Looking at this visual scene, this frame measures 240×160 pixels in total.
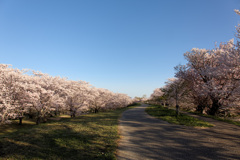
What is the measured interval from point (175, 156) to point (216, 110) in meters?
19.4

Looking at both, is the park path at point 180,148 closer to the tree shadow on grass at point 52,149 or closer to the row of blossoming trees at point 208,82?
the tree shadow on grass at point 52,149

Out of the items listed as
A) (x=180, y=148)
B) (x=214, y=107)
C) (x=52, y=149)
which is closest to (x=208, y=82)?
(x=214, y=107)

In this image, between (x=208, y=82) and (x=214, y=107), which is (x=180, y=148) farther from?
(x=214, y=107)

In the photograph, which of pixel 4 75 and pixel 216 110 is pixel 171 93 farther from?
pixel 4 75

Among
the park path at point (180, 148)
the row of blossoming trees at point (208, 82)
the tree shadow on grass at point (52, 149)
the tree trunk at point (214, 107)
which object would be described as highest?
the row of blossoming trees at point (208, 82)

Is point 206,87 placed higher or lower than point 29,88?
higher

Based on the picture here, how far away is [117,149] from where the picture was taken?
22.2 ft

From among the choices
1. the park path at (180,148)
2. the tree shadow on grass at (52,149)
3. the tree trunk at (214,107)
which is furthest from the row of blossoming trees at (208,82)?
the tree shadow on grass at (52,149)

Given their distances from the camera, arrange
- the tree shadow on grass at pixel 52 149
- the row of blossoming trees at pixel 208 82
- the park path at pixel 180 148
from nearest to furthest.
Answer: the park path at pixel 180 148
the tree shadow on grass at pixel 52 149
the row of blossoming trees at pixel 208 82

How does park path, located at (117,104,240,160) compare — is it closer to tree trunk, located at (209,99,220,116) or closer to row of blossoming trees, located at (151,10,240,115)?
row of blossoming trees, located at (151,10,240,115)

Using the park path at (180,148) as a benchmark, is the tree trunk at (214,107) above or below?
→ above

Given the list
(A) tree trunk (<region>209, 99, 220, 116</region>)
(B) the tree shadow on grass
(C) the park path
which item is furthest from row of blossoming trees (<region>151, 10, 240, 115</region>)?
(B) the tree shadow on grass

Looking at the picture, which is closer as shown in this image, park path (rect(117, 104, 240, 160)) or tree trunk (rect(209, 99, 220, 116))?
park path (rect(117, 104, 240, 160))

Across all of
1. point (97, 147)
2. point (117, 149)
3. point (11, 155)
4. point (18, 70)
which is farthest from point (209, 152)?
point (18, 70)
